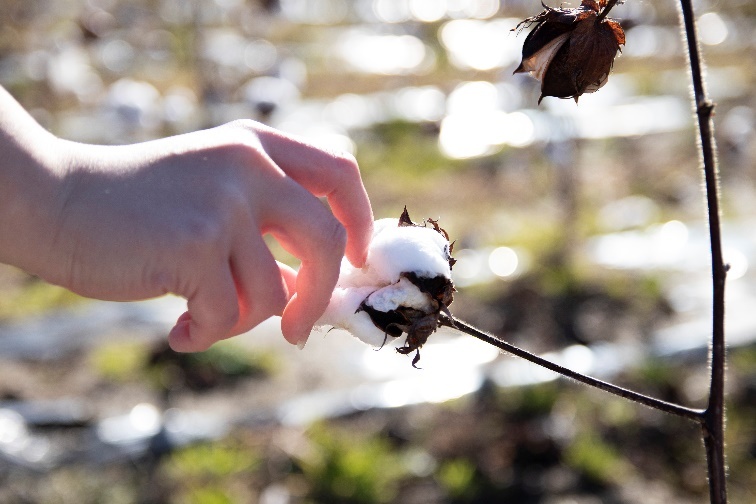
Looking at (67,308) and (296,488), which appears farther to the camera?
(67,308)

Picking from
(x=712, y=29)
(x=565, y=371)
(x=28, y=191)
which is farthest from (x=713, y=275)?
(x=712, y=29)

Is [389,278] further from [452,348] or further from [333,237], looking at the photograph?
[452,348]

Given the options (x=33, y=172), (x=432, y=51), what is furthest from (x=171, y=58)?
(x=33, y=172)

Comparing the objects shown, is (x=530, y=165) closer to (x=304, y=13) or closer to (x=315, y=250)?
(x=315, y=250)

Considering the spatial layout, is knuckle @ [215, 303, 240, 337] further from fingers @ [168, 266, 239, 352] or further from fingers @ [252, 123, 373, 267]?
fingers @ [252, 123, 373, 267]

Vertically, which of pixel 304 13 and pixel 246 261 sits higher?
pixel 304 13

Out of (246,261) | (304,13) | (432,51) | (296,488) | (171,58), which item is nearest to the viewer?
(246,261)

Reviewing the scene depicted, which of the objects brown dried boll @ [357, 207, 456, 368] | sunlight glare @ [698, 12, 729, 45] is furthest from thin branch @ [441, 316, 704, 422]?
sunlight glare @ [698, 12, 729, 45]
